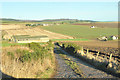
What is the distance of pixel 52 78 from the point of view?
15508mm

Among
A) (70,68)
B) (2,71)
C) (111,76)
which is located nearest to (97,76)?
(111,76)

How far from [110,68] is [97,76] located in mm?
2477

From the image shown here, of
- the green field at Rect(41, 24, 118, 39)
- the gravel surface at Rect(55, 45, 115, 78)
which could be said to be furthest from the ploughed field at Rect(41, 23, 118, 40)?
the gravel surface at Rect(55, 45, 115, 78)

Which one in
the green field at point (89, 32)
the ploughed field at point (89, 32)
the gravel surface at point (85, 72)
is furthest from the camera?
the ploughed field at point (89, 32)

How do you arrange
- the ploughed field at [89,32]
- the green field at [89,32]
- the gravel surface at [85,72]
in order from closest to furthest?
the gravel surface at [85,72] → the green field at [89,32] → the ploughed field at [89,32]

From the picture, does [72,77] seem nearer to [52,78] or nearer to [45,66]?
[52,78]

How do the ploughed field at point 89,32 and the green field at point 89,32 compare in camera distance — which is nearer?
the green field at point 89,32

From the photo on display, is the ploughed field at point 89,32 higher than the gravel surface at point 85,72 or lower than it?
Result: higher

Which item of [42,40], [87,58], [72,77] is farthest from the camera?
[42,40]

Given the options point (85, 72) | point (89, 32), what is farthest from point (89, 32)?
point (85, 72)

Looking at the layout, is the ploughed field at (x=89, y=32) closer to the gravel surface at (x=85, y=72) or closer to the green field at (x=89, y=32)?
the green field at (x=89, y=32)

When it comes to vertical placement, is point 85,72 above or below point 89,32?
below

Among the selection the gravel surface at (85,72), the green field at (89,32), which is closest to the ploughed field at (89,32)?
the green field at (89,32)

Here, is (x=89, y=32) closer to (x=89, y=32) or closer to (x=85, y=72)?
(x=89, y=32)
